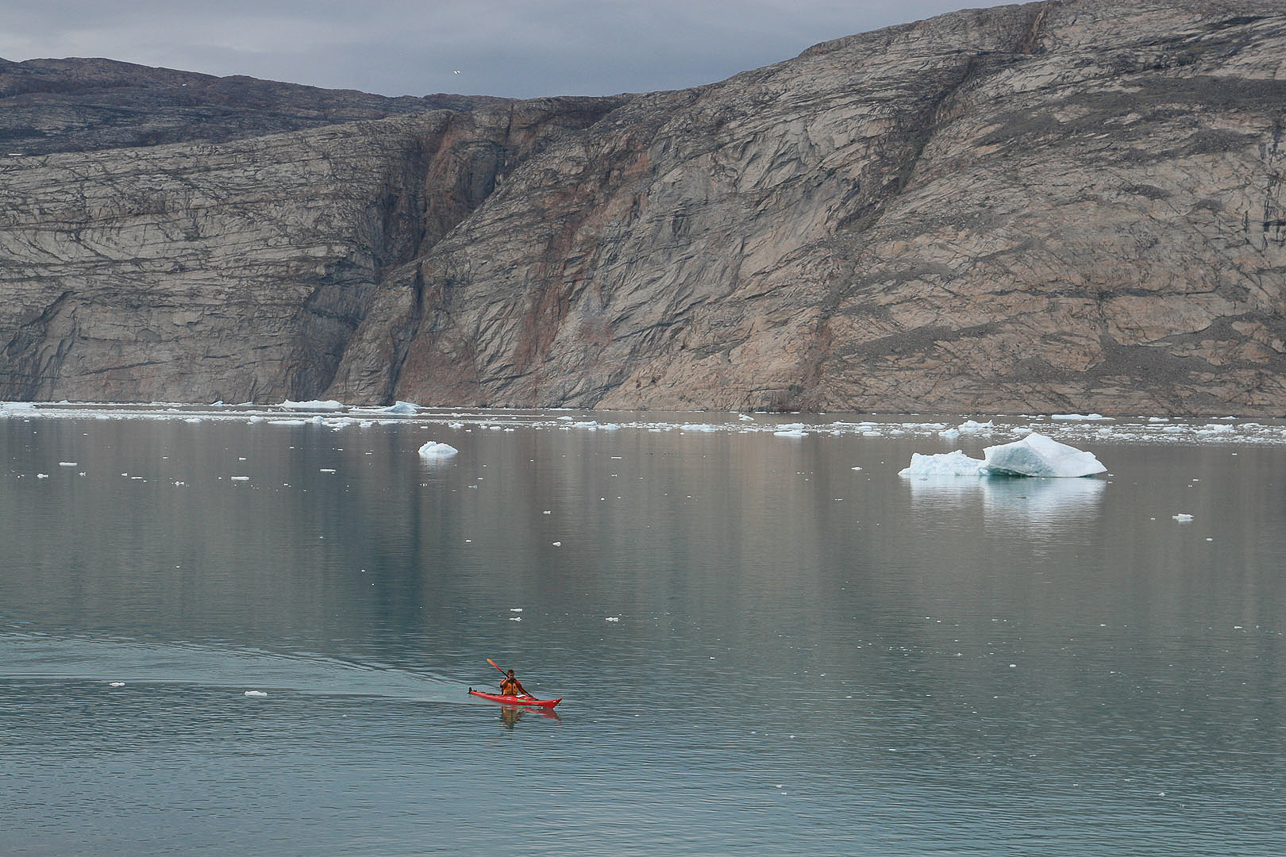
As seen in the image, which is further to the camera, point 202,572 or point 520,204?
point 520,204

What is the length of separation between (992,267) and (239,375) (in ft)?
227

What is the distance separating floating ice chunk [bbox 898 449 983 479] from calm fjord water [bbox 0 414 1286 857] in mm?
8419

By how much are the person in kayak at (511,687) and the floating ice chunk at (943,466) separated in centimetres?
2525

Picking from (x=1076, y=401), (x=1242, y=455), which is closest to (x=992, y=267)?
(x=1076, y=401)

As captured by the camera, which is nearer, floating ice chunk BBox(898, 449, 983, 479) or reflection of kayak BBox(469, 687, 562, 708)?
reflection of kayak BBox(469, 687, 562, 708)

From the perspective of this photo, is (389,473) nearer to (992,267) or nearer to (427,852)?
(427,852)

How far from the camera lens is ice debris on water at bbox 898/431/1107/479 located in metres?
36.1

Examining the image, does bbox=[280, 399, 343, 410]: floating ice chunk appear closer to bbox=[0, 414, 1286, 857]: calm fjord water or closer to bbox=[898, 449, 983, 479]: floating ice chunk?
bbox=[898, 449, 983, 479]: floating ice chunk

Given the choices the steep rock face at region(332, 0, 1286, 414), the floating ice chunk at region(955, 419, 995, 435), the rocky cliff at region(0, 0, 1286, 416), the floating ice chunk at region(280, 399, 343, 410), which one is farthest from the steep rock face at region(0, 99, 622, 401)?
the floating ice chunk at region(955, 419, 995, 435)

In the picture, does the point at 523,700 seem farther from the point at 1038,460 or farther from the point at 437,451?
the point at 437,451

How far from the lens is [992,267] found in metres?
92.8

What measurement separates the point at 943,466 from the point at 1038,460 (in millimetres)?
2509

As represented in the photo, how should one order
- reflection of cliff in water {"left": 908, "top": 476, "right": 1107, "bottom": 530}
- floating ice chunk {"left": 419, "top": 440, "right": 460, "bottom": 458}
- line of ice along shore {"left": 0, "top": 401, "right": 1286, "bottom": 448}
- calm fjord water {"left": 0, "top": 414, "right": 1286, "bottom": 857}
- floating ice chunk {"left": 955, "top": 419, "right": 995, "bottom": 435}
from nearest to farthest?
calm fjord water {"left": 0, "top": 414, "right": 1286, "bottom": 857}
reflection of cliff in water {"left": 908, "top": 476, "right": 1107, "bottom": 530}
floating ice chunk {"left": 419, "top": 440, "right": 460, "bottom": 458}
line of ice along shore {"left": 0, "top": 401, "right": 1286, "bottom": 448}
floating ice chunk {"left": 955, "top": 419, "right": 995, "bottom": 435}

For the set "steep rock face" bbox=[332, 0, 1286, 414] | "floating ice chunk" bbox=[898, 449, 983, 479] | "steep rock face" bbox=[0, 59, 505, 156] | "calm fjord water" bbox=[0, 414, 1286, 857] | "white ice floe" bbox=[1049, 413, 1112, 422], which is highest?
"steep rock face" bbox=[0, 59, 505, 156]
